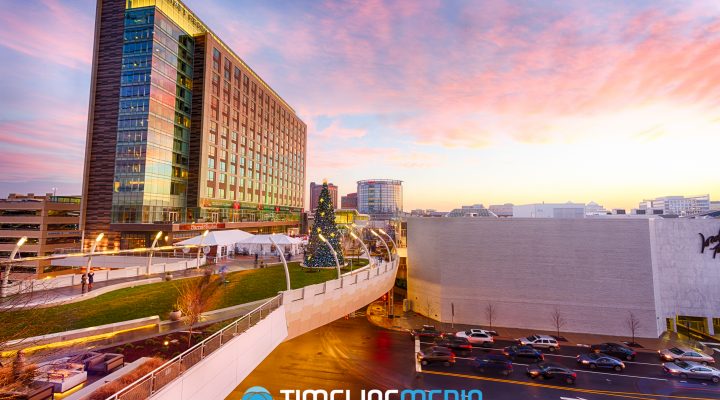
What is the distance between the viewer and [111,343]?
14.6 m

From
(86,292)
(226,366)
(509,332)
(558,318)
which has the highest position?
(86,292)

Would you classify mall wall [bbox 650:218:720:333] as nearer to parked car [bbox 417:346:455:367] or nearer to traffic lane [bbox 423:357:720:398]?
traffic lane [bbox 423:357:720:398]

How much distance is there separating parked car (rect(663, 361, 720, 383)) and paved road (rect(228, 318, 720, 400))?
0.58 metres

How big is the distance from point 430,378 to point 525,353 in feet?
33.7

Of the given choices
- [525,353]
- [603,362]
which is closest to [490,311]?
[525,353]

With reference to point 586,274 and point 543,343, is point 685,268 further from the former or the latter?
point 543,343

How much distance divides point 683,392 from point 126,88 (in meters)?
71.8

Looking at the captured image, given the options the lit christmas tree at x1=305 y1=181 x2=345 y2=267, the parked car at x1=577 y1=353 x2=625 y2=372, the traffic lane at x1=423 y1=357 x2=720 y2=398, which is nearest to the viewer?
the traffic lane at x1=423 y1=357 x2=720 y2=398

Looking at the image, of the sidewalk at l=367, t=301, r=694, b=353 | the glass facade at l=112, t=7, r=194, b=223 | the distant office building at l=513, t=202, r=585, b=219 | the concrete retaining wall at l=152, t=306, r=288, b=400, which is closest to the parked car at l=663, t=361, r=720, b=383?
the sidewalk at l=367, t=301, r=694, b=353

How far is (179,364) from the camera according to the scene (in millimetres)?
9688

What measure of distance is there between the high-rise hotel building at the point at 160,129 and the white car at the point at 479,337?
43.8 m

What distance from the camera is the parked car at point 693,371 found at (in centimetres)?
2502

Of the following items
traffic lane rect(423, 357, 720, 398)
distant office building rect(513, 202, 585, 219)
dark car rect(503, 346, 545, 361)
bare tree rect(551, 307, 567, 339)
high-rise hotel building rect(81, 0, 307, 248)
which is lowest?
traffic lane rect(423, 357, 720, 398)

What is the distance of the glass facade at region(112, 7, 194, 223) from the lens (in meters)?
48.9
